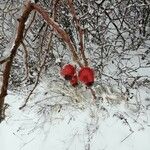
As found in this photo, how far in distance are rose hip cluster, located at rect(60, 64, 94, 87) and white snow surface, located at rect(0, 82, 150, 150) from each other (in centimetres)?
162

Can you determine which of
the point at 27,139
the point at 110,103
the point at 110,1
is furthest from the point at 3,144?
the point at 110,1

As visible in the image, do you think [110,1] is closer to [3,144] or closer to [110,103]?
[110,103]

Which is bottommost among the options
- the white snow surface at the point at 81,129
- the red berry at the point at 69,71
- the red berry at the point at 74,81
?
the white snow surface at the point at 81,129

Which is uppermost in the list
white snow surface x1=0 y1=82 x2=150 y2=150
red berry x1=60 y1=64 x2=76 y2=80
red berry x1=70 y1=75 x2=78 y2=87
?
red berry x1=60 y1=64 x2=76 y2=80

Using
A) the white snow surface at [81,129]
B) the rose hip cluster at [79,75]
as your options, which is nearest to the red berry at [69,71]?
the rose hip cluster at [79,75]

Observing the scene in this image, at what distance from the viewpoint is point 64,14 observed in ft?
8.82

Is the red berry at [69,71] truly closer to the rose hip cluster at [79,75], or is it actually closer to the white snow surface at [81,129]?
the rose hip cluster at [79,75]

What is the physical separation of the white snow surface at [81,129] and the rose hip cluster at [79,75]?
162 centimetres

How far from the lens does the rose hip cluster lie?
0.46 metres

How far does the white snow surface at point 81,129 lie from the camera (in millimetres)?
2152

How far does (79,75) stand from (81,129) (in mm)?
1799

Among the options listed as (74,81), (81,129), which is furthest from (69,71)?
(81,129)

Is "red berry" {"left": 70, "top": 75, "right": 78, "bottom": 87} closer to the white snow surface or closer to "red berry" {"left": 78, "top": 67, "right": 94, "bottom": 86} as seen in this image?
"red berry" {"left": 78, "top": 67, "right": 94, "bottom": 86}

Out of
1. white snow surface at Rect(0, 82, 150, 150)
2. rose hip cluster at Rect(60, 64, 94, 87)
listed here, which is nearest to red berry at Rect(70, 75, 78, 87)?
rose hip cluster at Rect(60, 64, 94, 87)
